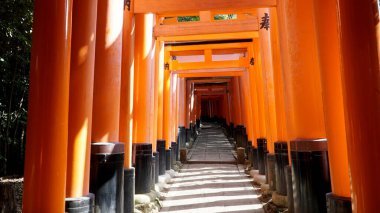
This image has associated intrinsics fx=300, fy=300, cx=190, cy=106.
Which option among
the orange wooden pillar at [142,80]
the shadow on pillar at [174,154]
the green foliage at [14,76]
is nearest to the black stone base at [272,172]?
the orange wooden pillar at [142,80]

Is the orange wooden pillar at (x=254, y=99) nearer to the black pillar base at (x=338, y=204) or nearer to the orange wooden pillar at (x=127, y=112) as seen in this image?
the orange wooden pillar at (x=127, y=112)

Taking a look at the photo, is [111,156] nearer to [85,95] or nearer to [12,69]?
[85,95]

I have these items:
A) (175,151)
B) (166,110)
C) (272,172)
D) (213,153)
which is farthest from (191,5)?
(213,153)

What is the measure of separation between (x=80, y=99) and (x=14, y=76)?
21.8 ft

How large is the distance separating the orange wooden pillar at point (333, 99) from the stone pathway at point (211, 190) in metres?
3.38

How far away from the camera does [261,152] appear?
9.37 metres

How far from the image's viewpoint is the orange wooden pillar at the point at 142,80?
22.0ft

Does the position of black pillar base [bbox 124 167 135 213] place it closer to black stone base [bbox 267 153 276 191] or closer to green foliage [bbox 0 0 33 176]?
black stone base [bbox 267 153 276 191]

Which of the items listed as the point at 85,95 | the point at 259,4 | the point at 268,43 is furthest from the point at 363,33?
the point at 268,43

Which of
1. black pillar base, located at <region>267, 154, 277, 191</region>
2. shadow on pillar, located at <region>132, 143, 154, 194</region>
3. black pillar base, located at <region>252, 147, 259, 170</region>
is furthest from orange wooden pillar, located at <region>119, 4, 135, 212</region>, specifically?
black pillar base, located at <region>252, 147, 259, 170</region>

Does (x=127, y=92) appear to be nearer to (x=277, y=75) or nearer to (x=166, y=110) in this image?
(x=277, y=75)

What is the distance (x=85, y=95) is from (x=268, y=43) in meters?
5.27

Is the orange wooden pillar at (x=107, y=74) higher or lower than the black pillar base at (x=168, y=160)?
higher

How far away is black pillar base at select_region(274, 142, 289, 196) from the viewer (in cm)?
582
